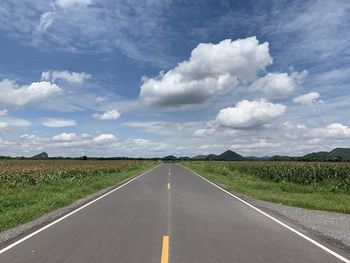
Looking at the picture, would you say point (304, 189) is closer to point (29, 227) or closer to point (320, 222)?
point (320, 222)

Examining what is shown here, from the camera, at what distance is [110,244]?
8258 mm

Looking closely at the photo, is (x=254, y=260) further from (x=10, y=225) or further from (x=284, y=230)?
(x=10, y=225)

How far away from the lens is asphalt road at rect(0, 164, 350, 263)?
7176 millimetres

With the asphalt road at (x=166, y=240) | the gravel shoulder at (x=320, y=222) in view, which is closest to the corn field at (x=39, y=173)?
the asphalt road at (x=166, y=240)

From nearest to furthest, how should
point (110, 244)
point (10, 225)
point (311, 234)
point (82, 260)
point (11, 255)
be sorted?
1. point (82, 260)
2. point (11, 255)
3. point (110, 244)
4. point (311, 234)
5. point (10, 225)

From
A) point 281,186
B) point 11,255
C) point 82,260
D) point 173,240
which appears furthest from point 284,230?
point 281,186

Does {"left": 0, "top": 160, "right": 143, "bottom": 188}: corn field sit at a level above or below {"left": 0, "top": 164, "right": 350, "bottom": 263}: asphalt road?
above

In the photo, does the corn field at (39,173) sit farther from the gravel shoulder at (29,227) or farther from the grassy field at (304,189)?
the grassy field at (304,189)

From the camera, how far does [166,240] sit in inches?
340

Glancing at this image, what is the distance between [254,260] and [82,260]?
9.80 ft

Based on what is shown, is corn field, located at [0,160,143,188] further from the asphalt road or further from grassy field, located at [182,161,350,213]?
the asphalt road

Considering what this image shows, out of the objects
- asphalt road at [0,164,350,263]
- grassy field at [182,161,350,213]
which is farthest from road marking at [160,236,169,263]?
grassy field at [182,161,350,213]

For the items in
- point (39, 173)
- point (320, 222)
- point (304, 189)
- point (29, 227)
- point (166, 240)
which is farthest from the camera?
point (39, 173)

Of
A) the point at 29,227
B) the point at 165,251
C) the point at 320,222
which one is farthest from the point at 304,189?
the point at 165,251
